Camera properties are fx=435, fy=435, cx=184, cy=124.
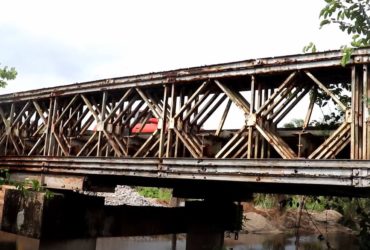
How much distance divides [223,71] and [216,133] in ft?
5.02

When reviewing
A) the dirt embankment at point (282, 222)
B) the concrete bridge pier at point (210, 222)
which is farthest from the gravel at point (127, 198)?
the concrete bridge pier at point (210, 222)

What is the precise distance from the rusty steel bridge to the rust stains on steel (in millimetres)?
20

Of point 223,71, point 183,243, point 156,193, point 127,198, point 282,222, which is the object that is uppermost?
point 223,71

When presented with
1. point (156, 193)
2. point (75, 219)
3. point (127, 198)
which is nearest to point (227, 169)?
point (75, 219)

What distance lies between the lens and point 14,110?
14.3 meters

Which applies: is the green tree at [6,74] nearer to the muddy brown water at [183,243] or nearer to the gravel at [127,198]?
the muddy brown water at [183,243]

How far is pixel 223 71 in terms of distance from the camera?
30.9 ft

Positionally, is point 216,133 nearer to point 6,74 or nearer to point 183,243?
point 6,74

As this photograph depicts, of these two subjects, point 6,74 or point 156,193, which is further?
point 156,193

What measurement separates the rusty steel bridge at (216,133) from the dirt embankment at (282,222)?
21.8 m

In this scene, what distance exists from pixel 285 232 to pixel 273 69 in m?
27.8

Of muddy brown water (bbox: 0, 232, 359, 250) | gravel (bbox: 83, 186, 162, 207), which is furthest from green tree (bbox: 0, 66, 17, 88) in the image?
gravel (bbox: 83, 186, 162, 207)

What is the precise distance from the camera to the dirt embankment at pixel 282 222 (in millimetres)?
33300

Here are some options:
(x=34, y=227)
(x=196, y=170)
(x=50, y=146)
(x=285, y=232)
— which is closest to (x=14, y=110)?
(x=50, y=146)
